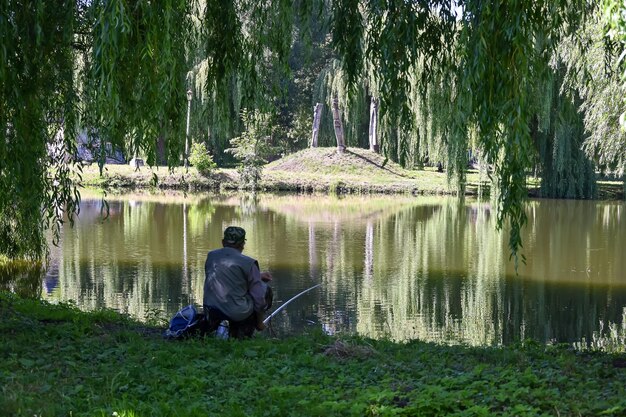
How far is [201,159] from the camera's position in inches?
1330

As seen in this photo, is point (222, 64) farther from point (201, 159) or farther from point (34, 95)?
point (201, 159)

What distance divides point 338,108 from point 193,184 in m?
→ 8.21

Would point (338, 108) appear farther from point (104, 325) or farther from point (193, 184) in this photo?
point (104, 325)

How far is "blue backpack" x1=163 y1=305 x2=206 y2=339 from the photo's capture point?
20.0 feet

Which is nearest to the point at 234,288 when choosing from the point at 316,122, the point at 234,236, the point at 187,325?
the point at 234,236

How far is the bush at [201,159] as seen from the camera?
33.0 meters

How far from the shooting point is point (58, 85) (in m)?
6.34

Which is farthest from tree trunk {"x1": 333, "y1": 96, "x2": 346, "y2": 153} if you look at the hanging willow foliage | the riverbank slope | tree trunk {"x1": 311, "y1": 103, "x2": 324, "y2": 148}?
the hanging willow foliage

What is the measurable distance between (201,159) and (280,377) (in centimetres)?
2956

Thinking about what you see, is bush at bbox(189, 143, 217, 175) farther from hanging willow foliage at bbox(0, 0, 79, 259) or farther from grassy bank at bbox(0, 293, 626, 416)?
grassy bank at bbox(0, 293, 626, 416)

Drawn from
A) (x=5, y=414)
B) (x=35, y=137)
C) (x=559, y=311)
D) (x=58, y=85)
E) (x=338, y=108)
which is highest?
(x=338, y=108)

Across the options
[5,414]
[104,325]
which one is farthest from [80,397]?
[104,325]

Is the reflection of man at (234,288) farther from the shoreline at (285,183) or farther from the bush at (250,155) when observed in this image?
the shoreline at (285,183)

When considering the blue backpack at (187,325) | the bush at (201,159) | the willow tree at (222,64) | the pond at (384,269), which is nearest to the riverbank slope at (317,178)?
the bush at (201,159)
